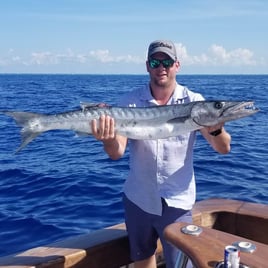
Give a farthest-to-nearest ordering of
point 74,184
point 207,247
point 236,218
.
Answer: point 74,184 < point 236,218 < point 207,247

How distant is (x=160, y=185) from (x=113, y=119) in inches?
29.1

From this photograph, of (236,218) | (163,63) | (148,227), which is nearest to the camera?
(163,63)

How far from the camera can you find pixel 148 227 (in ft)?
13.4

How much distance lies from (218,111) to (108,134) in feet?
3.38

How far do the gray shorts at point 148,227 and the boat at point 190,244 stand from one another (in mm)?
292

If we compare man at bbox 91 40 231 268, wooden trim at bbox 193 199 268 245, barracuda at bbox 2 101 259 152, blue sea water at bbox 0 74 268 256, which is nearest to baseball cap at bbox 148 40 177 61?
man at bbox 91 40 231 268

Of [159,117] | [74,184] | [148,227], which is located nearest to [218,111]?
[159,117]

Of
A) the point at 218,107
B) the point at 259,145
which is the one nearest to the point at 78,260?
the point at 218,107

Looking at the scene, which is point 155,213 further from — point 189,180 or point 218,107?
point 218,107

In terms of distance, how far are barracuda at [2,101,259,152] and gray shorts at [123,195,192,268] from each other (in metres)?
0.64

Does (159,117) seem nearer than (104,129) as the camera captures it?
No

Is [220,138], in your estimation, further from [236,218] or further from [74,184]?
[74,184]

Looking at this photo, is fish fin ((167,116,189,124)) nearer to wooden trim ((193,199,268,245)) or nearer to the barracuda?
the barracuda

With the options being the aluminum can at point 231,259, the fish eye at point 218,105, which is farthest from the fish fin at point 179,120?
the aluminum can at point 231,259
